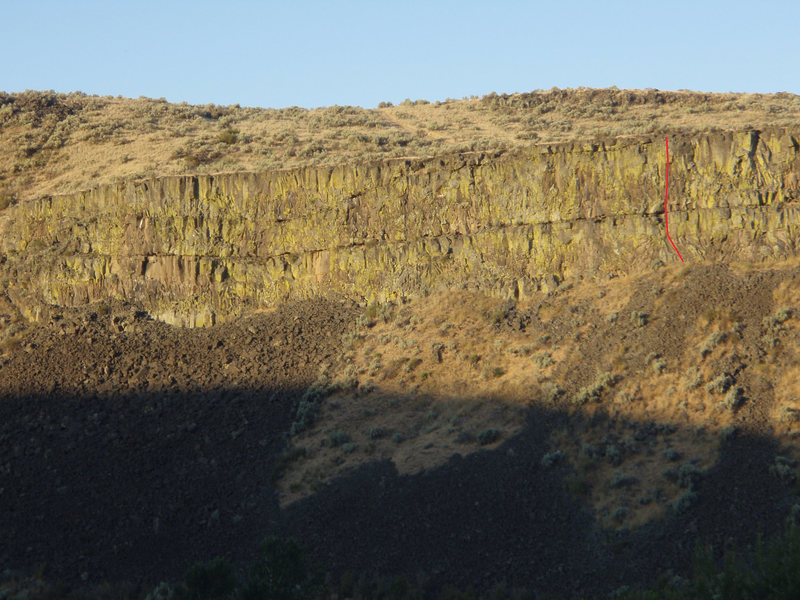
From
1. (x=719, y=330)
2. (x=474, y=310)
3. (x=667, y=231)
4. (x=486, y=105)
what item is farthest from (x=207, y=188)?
(x=486, y=105)

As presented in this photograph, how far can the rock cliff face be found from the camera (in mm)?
32875

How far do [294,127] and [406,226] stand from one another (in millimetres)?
20506

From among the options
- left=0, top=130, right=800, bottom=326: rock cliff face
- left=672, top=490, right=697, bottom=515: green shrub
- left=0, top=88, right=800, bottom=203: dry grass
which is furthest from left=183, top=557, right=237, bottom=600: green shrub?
left=0, top=88, right=800, bottom=203: dry grass

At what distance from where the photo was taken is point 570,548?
23.5 m

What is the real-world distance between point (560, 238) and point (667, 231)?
394 centimetres

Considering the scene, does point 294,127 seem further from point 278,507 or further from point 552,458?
point 552,458

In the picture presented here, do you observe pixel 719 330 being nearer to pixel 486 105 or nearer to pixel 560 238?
pixel 560 238

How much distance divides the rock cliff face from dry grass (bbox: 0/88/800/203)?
164 inches

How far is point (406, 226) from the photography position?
120 feet

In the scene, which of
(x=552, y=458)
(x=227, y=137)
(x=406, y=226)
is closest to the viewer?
(x=552, y=458)

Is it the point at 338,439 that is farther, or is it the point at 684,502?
the point at 338,439

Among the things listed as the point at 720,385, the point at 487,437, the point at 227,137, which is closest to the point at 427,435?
the point at 487,437

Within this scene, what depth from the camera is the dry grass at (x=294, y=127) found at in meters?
45.5

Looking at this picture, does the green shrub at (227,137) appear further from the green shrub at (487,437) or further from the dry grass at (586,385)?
the green shrub at (487,437)
